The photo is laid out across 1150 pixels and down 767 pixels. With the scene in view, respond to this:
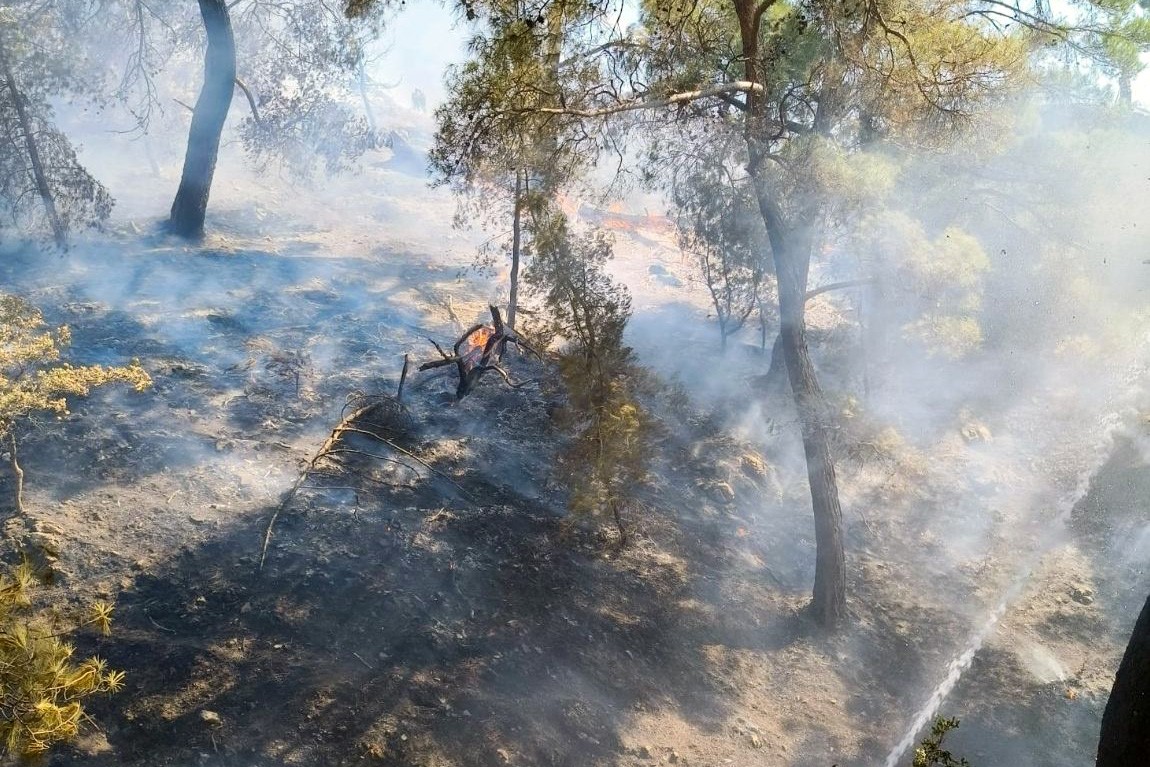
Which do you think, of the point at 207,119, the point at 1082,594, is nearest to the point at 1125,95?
the point at 1082,594

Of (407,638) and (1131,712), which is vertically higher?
(1131,712)

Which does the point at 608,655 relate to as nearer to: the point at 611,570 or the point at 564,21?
the point at 611,570

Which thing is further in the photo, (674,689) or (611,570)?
(611,570)

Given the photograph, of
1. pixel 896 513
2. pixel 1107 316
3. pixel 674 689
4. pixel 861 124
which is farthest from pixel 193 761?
pixel 1107 316

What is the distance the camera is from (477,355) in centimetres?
1184

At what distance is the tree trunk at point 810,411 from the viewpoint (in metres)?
8.05

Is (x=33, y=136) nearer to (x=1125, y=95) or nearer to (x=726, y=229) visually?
(x=726, y=229)

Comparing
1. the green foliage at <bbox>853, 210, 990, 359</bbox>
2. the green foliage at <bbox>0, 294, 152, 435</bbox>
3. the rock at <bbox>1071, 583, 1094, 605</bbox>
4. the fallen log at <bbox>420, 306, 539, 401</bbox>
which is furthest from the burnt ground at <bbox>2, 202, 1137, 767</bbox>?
the green foliage at <bbox>853, 210, 990, 359</bbox>

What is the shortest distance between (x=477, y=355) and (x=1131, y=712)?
997 cm

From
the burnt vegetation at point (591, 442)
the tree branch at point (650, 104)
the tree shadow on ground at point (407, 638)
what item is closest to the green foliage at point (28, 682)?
the burnt vegetation at point (591, 442)

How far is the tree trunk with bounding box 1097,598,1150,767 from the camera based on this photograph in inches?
115

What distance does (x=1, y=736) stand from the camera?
3385mm

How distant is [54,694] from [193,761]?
1692mm

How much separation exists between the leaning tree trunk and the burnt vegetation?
0.07 meters
